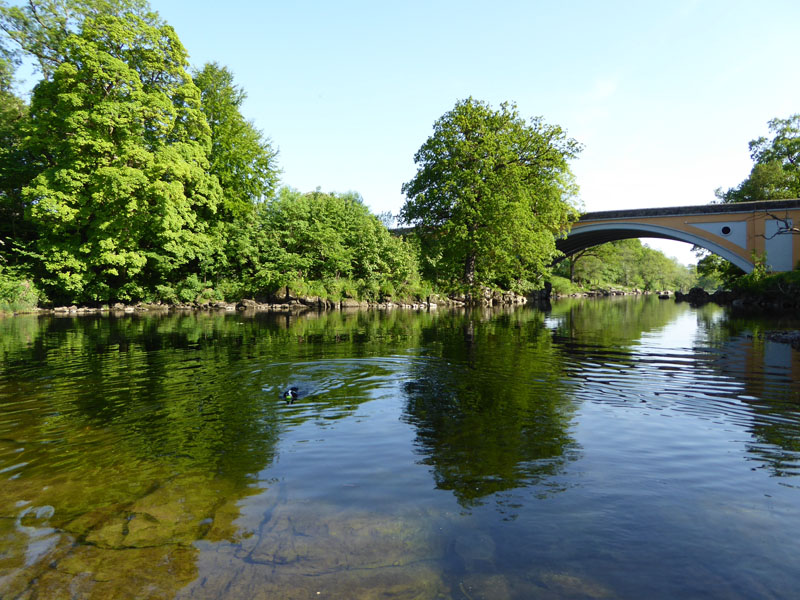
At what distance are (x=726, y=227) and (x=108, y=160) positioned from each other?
5731 cm

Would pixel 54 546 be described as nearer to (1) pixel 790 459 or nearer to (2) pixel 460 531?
(2) pixel 460 531

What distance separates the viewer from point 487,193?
4091 centimetres

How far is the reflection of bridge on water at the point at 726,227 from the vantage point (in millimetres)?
44594

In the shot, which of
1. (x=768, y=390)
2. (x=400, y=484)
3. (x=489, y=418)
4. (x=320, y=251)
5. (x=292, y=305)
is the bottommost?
(x=400, y=484)

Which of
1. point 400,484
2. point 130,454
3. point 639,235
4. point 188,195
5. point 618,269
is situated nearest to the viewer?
point 400,484

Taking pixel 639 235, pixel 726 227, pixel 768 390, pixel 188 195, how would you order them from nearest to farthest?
1. pixel 768 390
2. pixel 188 195
3. pixel 726 227
4. pixel 639 235

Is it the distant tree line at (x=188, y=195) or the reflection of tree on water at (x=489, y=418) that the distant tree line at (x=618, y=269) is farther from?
the reflection of tree on water at (x=489, y=418)

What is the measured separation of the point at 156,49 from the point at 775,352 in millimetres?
42909

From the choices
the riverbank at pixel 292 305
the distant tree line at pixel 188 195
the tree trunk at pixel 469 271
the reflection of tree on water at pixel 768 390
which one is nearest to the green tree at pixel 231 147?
the distant tree line at pixel 188 195

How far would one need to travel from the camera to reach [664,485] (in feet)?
17.5

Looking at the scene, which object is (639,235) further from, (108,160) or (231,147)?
(108,160)

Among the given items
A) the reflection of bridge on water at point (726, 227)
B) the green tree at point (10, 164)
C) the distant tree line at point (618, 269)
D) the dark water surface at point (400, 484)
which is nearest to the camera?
the dark water surface at point (400, 484)

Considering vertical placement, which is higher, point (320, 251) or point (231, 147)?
point (231, 147)

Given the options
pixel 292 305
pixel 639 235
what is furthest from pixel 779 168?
pixel 292 305
